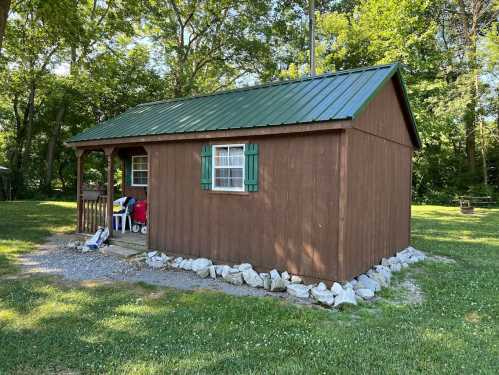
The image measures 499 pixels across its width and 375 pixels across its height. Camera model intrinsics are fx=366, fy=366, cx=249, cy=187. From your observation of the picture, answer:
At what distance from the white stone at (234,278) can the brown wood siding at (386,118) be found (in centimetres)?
308

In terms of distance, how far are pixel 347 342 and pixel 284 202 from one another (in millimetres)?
2635

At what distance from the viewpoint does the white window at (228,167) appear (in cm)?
662

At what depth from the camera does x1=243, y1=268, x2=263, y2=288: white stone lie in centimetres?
586

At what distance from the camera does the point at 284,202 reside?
604 cm

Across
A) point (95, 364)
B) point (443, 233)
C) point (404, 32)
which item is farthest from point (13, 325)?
point (404, 32)

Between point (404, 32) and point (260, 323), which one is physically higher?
point (404, 32)

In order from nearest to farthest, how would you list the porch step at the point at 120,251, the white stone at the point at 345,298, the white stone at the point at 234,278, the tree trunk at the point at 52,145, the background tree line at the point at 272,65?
the white stone at the point at 345,298 < the white stone at the point at 234,278 < the porch step at the point at 120,251 < the background tree line at the point at 272,65 < the tree trunk at the point at 52,145

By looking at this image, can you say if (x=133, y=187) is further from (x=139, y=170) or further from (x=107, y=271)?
(x=107, y=271)

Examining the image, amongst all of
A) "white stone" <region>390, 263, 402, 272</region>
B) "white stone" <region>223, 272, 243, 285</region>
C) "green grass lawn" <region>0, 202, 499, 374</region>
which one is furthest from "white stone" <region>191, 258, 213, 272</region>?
"white stone" <region>390, 263, 402, 272</region>

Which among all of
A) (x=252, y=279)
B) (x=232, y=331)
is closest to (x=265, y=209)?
(x=252, y=279)

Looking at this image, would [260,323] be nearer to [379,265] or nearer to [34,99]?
[379,265]

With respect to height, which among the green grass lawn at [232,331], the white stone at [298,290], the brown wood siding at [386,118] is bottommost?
the green grass lawn at [232,331]

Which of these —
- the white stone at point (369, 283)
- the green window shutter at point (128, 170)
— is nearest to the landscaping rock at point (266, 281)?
the white stone at point (369, 283)

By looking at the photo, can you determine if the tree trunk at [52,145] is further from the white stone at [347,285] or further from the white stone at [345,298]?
the white stone at [345,298]
